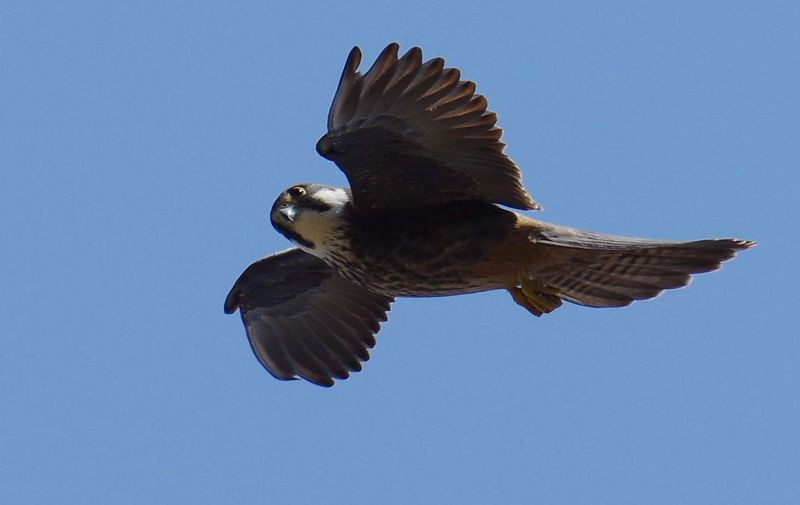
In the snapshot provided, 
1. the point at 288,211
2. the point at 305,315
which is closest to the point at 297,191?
the point at 288,211

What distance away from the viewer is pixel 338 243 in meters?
7.64

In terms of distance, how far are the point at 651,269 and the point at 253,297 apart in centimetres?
269

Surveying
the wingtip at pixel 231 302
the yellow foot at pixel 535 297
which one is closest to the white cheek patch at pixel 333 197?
the yellow foot at pixel 535 297

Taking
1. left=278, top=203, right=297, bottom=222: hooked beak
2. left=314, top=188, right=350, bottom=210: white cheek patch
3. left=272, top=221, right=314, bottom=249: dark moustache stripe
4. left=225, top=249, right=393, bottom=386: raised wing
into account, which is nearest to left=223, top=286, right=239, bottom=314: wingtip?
left=225, top=249, right=393, bottom=386: raised wing

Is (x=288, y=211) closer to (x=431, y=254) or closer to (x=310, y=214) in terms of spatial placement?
(x=310, y=214)

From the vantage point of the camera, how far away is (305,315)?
352 inches

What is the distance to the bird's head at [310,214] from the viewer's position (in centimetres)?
768

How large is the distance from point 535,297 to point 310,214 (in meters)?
1.25

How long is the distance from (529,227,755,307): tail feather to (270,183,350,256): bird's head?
1.05 metres

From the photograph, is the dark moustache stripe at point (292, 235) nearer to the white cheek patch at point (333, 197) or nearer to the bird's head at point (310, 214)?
the bird's head at point (310, 214)

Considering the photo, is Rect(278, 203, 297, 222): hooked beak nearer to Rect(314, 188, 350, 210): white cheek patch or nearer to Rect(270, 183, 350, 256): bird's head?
Rect(270, 183, 350, 256): bird's head

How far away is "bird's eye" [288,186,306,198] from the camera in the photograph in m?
7.88

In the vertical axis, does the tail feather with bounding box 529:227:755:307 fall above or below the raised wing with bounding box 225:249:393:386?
above

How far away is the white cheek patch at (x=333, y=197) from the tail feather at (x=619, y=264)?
1.03m
